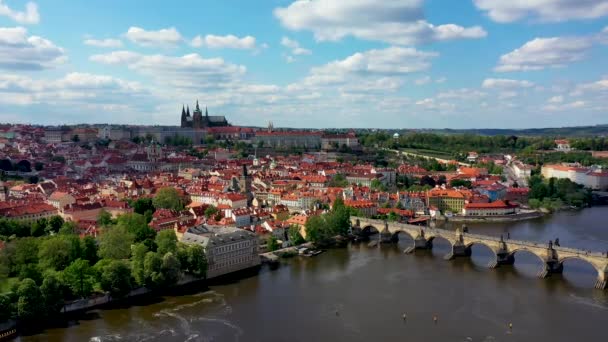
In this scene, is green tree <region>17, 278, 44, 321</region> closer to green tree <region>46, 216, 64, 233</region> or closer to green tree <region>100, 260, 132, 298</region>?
green tree <region>100, 260, 132, 298</region>

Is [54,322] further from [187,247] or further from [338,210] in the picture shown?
[338,210]

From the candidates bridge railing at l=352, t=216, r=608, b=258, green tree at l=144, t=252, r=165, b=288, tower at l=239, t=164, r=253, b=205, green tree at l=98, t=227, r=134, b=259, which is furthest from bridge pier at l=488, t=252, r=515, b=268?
tower at l=239, t=164, r=253, b=205

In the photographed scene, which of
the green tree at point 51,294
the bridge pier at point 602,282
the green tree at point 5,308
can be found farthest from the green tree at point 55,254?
the bridge pier at point 602,282

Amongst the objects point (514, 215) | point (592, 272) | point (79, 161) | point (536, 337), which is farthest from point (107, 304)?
point (79, 161)

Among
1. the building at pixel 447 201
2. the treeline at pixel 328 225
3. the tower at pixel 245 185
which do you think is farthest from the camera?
the tower at pixel 245 185

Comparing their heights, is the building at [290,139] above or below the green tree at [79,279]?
above

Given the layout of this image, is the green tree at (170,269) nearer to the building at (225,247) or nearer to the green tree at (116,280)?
the green tree at (116,280)
